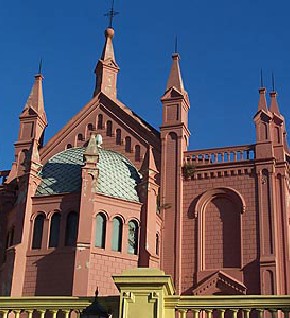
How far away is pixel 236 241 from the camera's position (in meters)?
32.0

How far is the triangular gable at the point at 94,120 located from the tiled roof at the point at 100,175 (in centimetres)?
227

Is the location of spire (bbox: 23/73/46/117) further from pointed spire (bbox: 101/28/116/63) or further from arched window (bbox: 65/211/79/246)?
arched window (bbox: 65/211/79/246)

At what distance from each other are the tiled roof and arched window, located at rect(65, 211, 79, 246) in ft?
4.32

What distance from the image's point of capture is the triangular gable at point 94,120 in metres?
36.0

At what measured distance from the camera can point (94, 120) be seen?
123 ft

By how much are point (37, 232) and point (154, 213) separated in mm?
5869

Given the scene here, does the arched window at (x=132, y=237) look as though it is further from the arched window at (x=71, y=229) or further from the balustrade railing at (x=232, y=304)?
the balustrade railing at (x=232, y=304)

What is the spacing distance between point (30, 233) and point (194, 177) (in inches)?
359

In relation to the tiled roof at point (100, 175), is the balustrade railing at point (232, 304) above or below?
below

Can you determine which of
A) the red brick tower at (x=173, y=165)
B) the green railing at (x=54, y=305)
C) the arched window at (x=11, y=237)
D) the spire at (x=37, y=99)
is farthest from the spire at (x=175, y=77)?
the green railing at (x=54, y=305)

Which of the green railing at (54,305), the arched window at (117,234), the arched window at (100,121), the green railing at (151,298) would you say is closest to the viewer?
the green railing at (151,298)

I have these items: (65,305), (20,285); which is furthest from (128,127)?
(65,305)

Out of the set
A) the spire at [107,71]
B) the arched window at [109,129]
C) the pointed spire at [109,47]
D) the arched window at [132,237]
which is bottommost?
the arched window at [132,237]

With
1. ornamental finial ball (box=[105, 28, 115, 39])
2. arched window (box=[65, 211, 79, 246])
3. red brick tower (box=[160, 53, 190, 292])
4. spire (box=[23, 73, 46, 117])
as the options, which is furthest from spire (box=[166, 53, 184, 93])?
arched window (box=[65, 211, 79, 246])
